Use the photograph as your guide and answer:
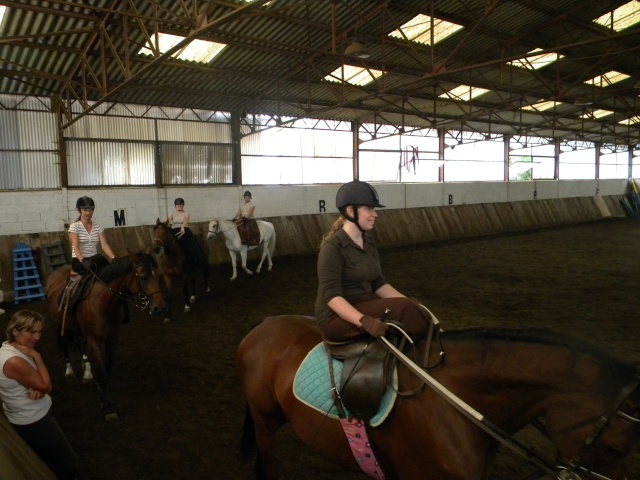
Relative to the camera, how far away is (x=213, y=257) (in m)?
13.3

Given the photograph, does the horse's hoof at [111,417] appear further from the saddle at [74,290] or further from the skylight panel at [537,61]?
the skylight panel at [537,61]

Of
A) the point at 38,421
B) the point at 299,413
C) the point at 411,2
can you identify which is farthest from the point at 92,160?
the point at 299,413

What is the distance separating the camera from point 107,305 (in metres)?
4.73

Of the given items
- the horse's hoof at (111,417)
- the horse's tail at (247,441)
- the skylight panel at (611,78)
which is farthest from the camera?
the skylight panel at (611,78)

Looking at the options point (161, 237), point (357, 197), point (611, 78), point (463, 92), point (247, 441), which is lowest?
point (247, 441)

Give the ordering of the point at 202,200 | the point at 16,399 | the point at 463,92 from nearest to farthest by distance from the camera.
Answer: the point at 16,399 < the point at 202,200 < the point at 463,92

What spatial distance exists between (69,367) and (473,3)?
12548 mm

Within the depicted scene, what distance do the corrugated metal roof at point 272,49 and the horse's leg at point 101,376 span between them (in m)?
4.49

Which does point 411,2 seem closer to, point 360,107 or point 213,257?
point 360,107

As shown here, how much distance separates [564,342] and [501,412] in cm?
43

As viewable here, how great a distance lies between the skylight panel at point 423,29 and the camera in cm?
1250

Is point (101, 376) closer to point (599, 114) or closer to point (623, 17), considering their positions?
point (623, 17)

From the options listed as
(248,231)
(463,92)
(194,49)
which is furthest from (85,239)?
(463,92)

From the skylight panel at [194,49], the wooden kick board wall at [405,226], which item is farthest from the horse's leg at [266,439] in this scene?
the skylight panel at [194,49]
